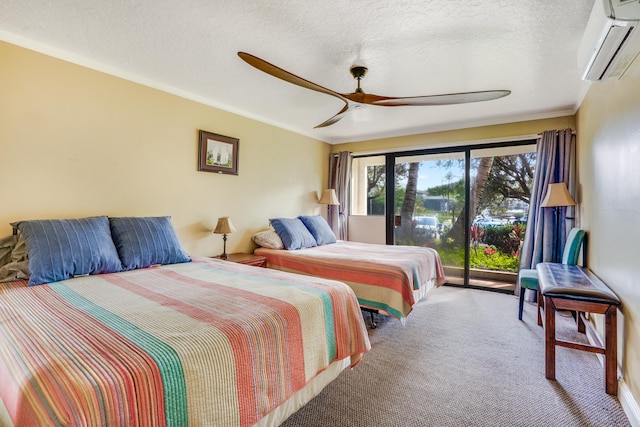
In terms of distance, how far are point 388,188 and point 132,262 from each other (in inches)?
153

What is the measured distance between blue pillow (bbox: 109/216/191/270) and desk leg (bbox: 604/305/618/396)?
10.2ft

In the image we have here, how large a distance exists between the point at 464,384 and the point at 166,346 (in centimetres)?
192

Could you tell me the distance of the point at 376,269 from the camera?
2816 millimetres

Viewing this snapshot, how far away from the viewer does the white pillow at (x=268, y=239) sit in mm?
3748

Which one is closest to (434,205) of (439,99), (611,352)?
(439,99)

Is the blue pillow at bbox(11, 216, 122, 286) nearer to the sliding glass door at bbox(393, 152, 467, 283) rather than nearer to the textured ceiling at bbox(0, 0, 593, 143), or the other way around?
the textured ceiling at bbox(0, 0, 593, 143)

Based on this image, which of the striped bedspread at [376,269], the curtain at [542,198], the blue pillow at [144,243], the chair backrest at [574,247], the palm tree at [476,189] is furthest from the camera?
the palm tree at [476,189]

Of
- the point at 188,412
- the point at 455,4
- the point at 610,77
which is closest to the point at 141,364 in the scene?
the point at 188,412

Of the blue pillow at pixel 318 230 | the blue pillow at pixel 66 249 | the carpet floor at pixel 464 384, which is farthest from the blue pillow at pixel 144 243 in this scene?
the blue pillow at pixel 318 230

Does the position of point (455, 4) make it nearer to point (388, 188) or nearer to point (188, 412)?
point (188, 412)

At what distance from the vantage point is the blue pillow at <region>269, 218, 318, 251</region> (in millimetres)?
3752

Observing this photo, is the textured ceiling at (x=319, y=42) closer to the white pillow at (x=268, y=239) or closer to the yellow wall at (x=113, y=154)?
the yellow wall at (x=113, y=154)

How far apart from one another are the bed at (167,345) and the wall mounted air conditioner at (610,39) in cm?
198

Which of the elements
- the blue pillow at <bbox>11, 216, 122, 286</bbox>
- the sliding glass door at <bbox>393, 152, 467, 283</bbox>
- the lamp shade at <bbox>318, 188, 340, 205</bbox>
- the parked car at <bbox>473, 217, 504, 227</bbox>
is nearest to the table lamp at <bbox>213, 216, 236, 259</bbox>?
the blue pillow at <bbox>11, 216, 122, 286</bbox>
